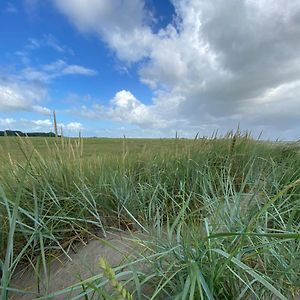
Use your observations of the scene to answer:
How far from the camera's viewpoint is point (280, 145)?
454 cm

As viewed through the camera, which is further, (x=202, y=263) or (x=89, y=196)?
(x=89, y=196)

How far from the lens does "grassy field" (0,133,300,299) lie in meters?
1.29

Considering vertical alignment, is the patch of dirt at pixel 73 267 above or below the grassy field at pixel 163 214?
below

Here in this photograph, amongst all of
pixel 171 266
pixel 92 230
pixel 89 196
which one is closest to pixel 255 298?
pixel 171 266

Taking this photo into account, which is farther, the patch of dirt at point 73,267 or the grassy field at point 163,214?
the patch of dirt at point 73,267

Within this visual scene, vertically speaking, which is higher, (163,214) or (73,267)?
(163,214)

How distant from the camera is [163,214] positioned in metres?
2.06

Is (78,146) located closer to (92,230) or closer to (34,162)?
(34,162)

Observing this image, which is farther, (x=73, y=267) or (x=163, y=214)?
(x=163, y=214)

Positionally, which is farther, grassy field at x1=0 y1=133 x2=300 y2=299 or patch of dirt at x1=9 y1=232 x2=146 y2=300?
patch of dirt at x1=9 y1=232 x2=146 y2=300

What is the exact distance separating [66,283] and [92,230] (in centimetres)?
54

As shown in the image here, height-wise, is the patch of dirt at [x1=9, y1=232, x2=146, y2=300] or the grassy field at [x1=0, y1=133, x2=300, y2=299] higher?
the grassy field at [x1=0, y1=133, x2=300, y2=299]

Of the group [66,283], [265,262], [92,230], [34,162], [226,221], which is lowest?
[66,283]

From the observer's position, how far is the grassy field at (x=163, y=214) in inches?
50.8
